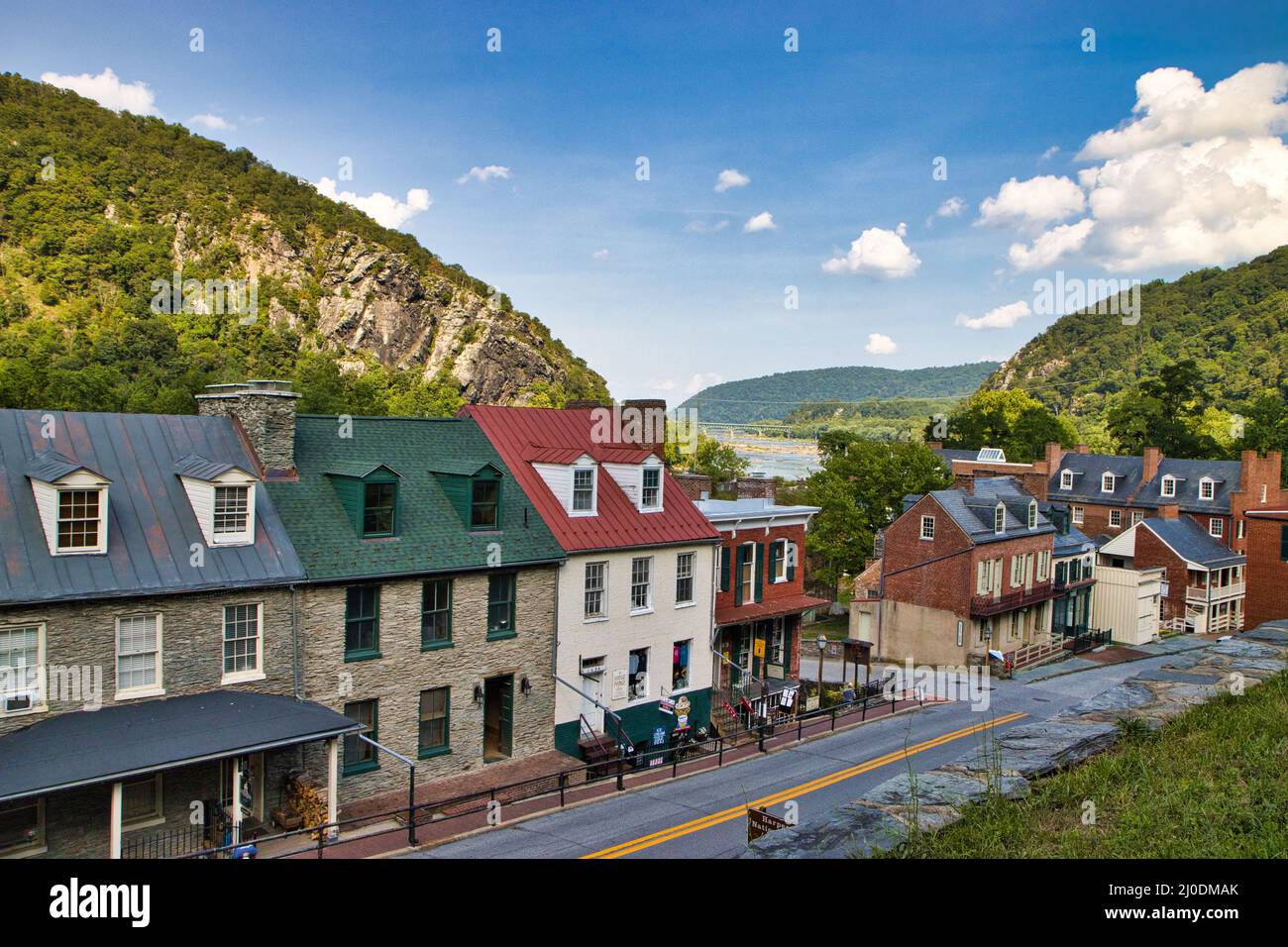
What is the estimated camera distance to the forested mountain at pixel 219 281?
94.1 metres

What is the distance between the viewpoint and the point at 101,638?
18.8m

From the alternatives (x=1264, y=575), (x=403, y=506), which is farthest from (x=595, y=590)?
(x=1264, y=575)

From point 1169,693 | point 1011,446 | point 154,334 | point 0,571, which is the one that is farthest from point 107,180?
point 1169,693

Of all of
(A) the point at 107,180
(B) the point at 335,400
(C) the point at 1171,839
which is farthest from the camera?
(A) the point at 107,180

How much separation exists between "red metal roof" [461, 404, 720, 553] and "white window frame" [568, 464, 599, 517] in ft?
0.61

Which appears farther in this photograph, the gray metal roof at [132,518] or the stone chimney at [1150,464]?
the stone chimney at [1150,464]

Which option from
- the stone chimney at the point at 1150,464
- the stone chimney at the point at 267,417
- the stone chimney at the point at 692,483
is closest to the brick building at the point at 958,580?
the stone chimney at the point at 692,483

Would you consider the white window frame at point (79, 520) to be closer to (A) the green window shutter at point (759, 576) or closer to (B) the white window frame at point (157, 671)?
(B) the white window frame at point (157, 671)

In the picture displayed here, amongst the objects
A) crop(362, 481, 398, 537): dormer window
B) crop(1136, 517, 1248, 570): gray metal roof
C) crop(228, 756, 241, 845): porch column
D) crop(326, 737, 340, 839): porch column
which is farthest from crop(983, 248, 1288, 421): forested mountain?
crop(228, 756, 241, 845): porch column

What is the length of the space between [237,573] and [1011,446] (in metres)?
101

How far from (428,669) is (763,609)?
15308 millimetres

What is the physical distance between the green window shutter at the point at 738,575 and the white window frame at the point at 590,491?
300 inches

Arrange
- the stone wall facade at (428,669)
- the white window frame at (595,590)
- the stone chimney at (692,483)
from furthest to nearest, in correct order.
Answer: the stone chimney at (692,483)
the white window frame at (595,590)
the stone wall facade at (428,669)
